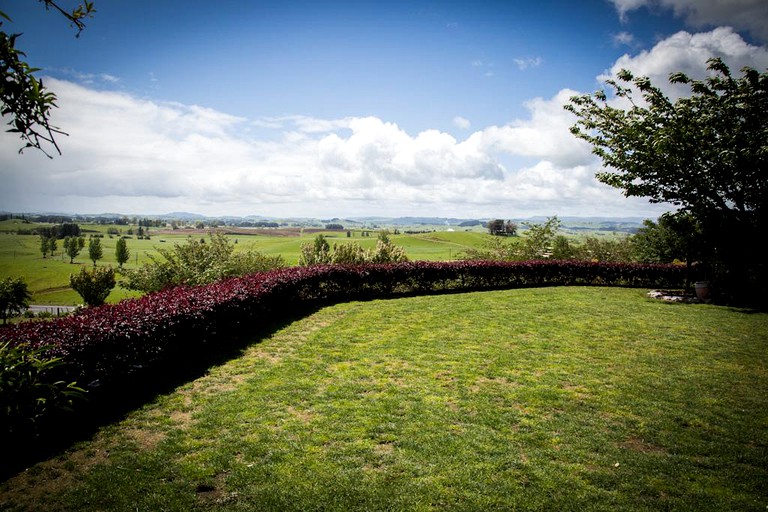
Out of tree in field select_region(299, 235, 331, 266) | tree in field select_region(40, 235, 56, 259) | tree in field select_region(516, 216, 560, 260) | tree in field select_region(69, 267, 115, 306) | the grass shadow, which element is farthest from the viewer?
tree in field select_region(40, 235, 56, 259)

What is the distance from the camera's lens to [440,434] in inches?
209

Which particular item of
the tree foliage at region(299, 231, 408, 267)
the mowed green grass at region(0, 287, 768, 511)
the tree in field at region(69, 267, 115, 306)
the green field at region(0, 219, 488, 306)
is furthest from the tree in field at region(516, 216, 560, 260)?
the tree in field at region(69, 267, 115, 306)

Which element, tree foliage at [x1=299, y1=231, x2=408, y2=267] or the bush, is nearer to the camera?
the bush

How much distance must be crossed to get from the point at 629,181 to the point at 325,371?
1690 centimetres

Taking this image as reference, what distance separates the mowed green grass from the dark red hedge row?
111 centimetres

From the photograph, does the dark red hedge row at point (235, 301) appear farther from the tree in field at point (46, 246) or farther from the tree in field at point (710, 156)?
the tree in field at point (46, 246)

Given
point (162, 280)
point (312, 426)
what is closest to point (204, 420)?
point (312, 426)

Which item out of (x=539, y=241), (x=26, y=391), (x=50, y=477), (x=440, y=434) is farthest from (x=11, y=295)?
(x=539, y=241)

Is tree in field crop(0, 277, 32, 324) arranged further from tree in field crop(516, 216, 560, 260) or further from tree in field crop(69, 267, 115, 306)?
tree in field crop(516, 216, 560, 260)

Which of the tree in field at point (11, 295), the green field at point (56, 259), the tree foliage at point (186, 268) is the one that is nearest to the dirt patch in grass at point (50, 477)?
the tree foliage at point (186, 268)

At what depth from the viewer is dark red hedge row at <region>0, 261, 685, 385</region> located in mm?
6109

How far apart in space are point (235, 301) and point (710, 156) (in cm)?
1863

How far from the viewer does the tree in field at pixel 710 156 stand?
1388 cm

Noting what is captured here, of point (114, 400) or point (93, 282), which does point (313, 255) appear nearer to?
point (114, 400)
